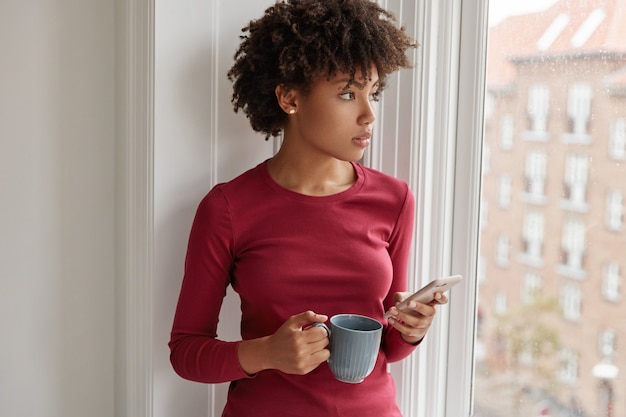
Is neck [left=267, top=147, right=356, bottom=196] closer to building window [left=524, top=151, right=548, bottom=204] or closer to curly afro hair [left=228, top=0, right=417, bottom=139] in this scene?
curly afro hair [left=228, top=0, right=417, bottom=139]

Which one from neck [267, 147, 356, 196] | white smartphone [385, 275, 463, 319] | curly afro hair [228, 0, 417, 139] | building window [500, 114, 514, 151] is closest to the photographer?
white smartphone [385, 275, 463, 319]

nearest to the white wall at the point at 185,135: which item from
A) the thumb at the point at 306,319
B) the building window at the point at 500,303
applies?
the thumb at the point at 306,319

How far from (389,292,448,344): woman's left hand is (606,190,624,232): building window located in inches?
12.8

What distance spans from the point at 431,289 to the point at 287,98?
1.36ft

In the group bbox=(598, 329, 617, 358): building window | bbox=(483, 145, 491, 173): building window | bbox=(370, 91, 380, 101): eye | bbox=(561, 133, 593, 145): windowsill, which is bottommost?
bbox=(598, 329, 617, 358): building window

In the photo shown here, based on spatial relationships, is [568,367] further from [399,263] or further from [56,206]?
[56,206]

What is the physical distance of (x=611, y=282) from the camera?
1270 millimetres

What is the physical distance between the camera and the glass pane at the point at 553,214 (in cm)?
127

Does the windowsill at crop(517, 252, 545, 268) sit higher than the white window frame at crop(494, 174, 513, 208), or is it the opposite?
the white window frame at crop(494, 174, 513, 208)

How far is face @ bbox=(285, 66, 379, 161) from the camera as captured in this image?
1.23m

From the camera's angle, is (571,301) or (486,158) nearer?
(571,301)

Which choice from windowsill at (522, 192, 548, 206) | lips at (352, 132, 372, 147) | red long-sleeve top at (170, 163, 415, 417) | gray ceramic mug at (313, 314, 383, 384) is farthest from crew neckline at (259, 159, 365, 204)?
windowsill at (522, 192, 548, 206)

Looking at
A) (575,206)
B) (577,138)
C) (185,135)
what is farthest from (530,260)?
(185,135)

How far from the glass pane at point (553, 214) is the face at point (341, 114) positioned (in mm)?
334
